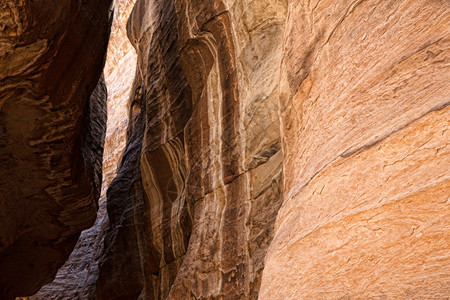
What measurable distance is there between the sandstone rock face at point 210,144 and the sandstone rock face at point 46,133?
133 cm

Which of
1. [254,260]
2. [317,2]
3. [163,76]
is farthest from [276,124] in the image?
[163,76]

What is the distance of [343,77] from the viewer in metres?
3.07

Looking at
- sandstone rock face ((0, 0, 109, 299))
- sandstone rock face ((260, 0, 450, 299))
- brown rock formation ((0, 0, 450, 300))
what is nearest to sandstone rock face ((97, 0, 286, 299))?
brown rock formation ((0, 0, 450, 300))

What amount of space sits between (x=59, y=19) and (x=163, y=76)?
10.3 ft

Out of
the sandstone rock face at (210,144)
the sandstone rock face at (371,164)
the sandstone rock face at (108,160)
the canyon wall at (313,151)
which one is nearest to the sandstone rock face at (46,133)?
the sandstone rock face at (210,144)

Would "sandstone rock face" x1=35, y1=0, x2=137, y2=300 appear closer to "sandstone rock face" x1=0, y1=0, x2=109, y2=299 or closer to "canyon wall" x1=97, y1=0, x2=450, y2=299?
"sandstone rock face" x1=0, y1=0, x2=109, y2=299

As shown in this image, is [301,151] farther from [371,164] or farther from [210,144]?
[210,144]

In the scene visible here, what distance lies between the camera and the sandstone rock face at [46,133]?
6.29 metres

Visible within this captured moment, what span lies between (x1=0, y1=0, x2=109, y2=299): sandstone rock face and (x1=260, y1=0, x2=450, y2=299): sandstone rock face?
409cm

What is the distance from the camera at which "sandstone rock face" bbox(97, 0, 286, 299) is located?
17.6ft

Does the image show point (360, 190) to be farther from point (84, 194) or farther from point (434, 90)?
point (84, 194)

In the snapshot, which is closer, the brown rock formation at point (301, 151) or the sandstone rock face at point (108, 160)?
the brown rock formation at point (301, 151)

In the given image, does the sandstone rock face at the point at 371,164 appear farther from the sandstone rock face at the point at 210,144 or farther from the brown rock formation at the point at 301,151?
the sandstone rock face at the point at 210,144

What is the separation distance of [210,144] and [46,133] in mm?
2830
